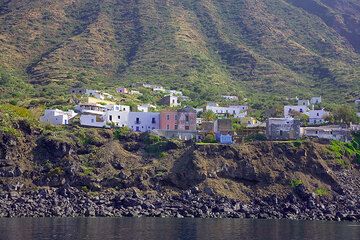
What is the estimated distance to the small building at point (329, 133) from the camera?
106438mm

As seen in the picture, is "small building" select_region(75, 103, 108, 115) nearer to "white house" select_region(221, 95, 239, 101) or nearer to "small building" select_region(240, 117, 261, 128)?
"small building" select_region(240, 117, 261, 128)

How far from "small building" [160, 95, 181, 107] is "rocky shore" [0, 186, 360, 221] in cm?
4172

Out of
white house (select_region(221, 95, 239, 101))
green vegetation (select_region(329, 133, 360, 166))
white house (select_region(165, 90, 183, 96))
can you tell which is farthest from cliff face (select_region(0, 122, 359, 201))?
white house (select_region(221, 95, 239, 101))

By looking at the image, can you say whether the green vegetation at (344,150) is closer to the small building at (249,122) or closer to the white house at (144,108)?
the small building at (249,122)

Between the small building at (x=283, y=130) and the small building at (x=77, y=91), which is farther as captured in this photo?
the small building at (x=77, y=91)

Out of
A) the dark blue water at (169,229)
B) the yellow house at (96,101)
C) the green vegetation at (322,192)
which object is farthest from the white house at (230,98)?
the dark blue water at (169,229)

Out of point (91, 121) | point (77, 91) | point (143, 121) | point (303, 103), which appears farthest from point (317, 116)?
point (77, 91)

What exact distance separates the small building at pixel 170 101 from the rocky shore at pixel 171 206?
137ft

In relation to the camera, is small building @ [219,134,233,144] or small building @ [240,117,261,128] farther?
small building @ [240,117,261,128]

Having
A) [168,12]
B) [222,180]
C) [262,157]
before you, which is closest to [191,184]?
[222,180]

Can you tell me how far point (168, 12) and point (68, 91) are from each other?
65801 mm

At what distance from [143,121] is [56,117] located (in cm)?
1289

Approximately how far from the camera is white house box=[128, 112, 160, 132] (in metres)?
110

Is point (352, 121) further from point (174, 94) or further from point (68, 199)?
point (68, 199)
